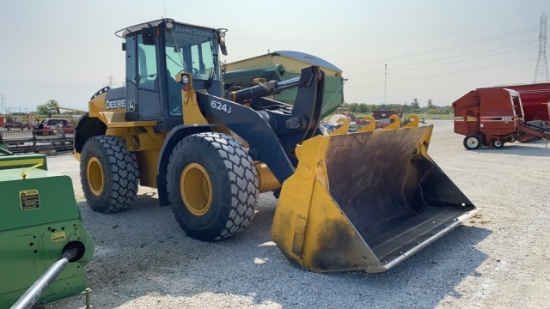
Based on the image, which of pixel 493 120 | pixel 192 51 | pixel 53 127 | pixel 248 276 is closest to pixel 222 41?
pixel 192 51

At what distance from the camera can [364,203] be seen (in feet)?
15.1

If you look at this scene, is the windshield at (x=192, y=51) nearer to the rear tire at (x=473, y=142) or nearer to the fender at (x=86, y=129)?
the fender at (x=86, y=129)

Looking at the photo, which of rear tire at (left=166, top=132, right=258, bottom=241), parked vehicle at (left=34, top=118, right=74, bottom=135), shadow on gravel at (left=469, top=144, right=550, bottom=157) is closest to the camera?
rear tire at (left=166, top=132, right=258, bottom=241)

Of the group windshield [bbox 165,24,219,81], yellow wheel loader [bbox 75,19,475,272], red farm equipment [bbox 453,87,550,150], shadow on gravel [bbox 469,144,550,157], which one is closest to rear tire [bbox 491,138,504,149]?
red farm equipment [bbox 453,87,550,150]

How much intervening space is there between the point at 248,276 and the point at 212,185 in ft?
3.62

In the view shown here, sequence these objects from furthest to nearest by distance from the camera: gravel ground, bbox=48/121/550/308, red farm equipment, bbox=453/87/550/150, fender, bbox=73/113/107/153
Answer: red farm equipment, bbox=453/87/550/150 → fender, bbox=73/113/107/153 → gravel ground, bbox=48/121/550/308

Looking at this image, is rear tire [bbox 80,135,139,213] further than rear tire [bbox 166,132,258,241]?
Yes

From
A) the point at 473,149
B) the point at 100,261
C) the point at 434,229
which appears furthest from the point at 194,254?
the point at 473,149

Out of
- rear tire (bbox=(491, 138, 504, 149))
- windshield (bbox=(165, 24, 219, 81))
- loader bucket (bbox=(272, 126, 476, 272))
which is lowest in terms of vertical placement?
rear tire (bbox=(491, 138, 504, 149))

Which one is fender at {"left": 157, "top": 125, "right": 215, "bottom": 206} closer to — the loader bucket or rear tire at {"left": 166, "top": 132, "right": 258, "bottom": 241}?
rear tire at {"left": 166, "top": 132, "right": 258, "bottom": 241}

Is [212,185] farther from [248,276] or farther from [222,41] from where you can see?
[222,41]

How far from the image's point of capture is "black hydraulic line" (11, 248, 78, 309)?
210cm

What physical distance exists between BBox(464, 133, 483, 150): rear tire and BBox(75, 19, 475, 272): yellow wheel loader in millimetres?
11094

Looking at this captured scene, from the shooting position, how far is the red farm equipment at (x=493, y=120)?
14.3 metres
